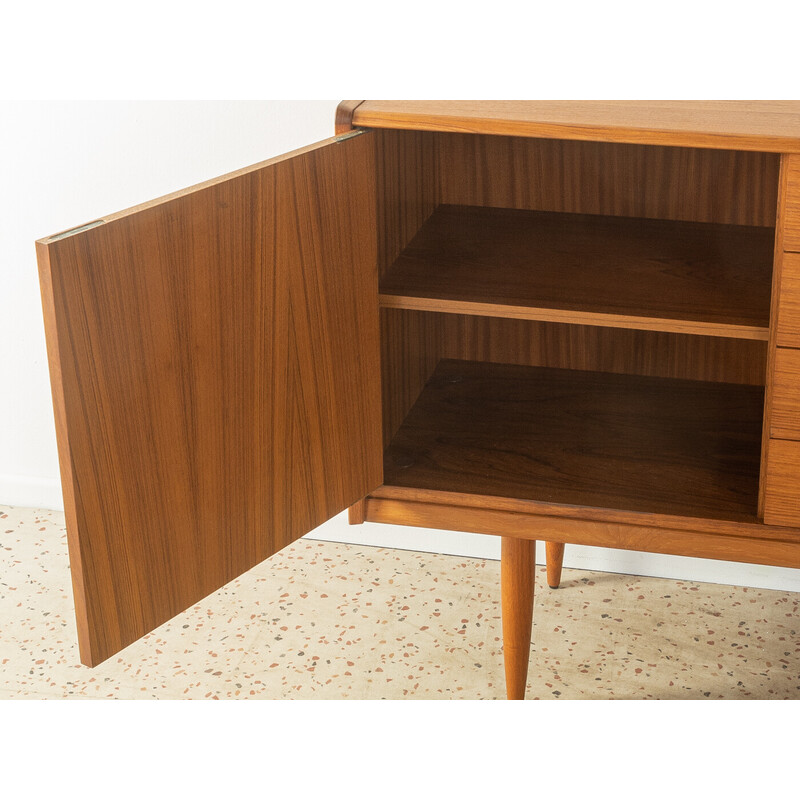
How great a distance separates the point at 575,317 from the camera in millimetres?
1126

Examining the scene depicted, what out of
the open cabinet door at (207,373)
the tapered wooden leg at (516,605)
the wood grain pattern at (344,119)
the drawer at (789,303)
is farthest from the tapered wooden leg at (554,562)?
the wood grain pattern at (344,119)

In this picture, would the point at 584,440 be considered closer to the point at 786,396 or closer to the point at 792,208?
the point at 786,396

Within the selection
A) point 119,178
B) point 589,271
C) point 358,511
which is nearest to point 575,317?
point 589,271

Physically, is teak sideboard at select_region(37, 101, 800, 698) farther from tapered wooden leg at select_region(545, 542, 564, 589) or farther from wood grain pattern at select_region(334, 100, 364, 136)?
tapered wooden leg at select_region(545, 542, 564, 589)

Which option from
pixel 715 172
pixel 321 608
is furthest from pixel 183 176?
pixel 715 172

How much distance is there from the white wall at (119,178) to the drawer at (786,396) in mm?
773

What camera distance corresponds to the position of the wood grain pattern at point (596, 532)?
3.81 feet

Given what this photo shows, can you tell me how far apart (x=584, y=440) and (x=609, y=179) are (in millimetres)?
328

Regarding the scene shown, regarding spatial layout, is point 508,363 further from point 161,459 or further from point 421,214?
point 161,459

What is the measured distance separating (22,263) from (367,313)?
0.99 meters

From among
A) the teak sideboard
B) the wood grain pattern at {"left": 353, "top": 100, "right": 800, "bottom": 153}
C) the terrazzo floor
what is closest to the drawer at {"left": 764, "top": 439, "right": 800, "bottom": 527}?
the teak sideboard

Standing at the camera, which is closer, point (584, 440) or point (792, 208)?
point (792, 208)

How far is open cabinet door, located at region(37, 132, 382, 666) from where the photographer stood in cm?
89

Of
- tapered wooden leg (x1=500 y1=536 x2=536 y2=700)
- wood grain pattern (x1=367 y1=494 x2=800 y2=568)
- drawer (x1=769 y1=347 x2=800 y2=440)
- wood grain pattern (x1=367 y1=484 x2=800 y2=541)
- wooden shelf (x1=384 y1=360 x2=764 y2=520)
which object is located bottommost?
tapered wooden leg (x1=500 y1=536 x2=536 y2=700)
